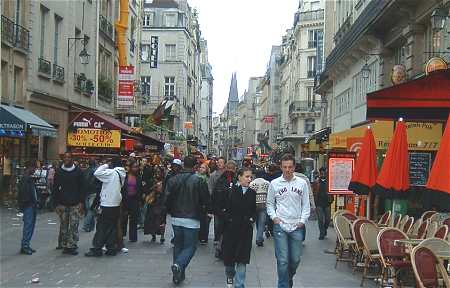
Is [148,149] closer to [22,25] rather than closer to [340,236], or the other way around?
[22,25]

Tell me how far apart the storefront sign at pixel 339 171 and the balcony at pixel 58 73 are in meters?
13.7

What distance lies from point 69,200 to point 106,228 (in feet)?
2.81

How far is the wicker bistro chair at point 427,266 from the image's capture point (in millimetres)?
7477

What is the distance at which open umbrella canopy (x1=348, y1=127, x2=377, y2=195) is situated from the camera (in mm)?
12531

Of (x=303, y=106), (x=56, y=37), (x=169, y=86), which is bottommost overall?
(x=56, y=37)

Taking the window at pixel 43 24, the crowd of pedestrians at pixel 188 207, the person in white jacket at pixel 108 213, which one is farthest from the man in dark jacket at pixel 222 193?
the window at pixel 43 24

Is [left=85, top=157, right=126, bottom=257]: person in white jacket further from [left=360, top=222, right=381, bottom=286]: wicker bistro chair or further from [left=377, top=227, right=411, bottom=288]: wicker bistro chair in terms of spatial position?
[left=377, top=227, right=411, bottom=288]: wicker bistro chair

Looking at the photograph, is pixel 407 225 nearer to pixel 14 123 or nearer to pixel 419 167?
pixel 419 167

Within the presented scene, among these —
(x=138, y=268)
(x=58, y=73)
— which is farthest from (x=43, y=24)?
(x=138, y=268)

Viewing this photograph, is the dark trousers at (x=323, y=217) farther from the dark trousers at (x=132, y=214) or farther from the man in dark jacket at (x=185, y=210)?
the man in dark jacket at (x=185, y=210)

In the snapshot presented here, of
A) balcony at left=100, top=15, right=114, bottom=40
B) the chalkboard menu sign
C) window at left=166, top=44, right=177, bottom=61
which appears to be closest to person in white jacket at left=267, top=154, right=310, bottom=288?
the chalkboard menu sign

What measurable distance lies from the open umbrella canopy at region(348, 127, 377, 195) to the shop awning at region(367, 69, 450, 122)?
2.79ft

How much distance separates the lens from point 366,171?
12.6 metres

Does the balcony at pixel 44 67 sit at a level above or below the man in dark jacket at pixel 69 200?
above
